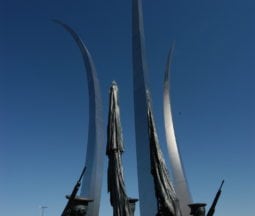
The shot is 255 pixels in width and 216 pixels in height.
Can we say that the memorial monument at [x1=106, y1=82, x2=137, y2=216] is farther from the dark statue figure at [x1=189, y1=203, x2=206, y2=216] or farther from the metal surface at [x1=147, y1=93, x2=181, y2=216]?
the dark statue figure at [x1=189, y1=203, x2=206, y2=216]

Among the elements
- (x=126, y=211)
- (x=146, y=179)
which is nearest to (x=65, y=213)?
(x=126, y=211)

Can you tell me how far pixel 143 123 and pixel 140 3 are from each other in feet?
27.4

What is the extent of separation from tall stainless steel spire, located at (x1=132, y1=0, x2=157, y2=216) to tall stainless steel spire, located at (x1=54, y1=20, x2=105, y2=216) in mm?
2649

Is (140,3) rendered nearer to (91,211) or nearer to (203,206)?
(91,211)

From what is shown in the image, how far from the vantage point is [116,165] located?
5.98 m

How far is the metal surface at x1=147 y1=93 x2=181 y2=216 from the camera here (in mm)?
5000

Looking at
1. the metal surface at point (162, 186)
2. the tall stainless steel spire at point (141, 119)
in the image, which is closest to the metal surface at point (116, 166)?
the metal surface at point (162, 186)

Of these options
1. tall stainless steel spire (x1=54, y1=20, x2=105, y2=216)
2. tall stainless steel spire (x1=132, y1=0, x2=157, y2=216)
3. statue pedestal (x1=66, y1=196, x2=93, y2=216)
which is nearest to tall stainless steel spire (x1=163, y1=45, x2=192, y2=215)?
tall stainless steel spire (x1=132, y1=0, x2=157, y2=216)

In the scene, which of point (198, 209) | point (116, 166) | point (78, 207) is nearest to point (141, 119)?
point (198, 209)

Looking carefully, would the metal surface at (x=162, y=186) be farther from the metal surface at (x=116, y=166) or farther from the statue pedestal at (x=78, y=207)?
the statue pedestal at (x=78, y=207)

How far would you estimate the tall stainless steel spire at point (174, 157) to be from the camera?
1826cm

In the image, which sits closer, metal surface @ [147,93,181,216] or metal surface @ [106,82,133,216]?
metal surface @ [147,93,181,216]

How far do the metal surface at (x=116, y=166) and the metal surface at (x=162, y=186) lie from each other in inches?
30.4

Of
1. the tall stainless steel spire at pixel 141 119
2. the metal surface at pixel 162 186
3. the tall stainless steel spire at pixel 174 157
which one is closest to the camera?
the metal surface at pixel 162 186
